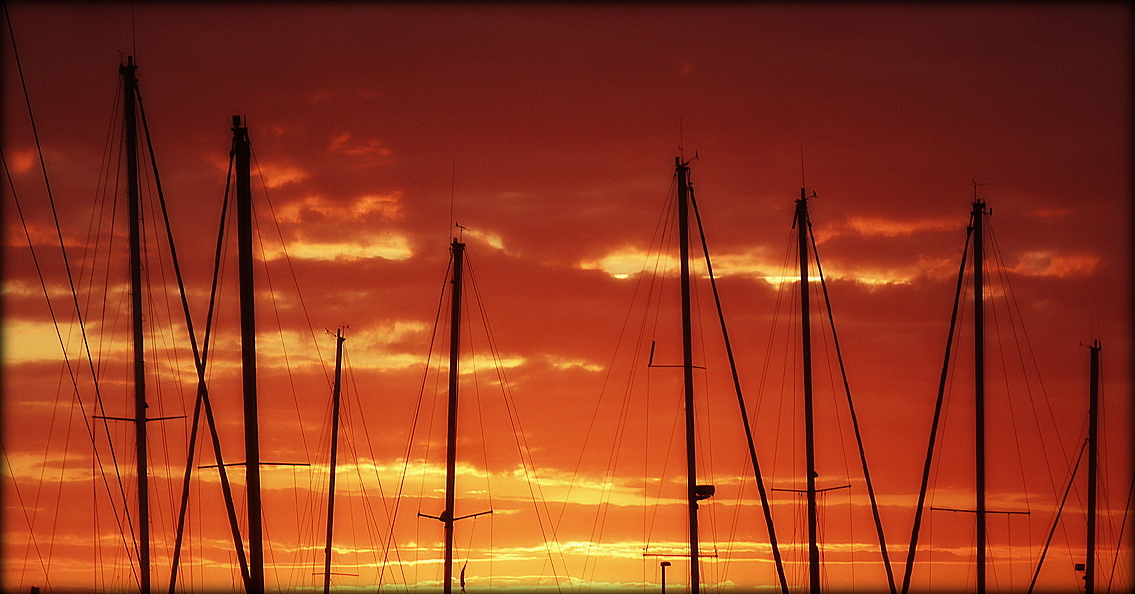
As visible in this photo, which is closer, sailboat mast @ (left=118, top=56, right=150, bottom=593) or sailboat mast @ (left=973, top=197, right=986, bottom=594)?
sailboat mast @ (left=118, top=56, right=150, bottom=593)

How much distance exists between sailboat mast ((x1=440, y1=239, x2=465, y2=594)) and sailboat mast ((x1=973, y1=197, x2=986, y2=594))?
16.1 m

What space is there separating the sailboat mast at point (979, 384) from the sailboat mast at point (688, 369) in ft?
30.5

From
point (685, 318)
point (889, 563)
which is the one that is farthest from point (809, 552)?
point (685, 318)

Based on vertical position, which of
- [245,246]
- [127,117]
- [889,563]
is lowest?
[889,563]

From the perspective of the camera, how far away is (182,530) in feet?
171

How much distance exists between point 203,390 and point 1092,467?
33.7 meters

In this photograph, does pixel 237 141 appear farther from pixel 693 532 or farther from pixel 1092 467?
pixel 1092 467

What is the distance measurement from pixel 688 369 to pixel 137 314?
54.0 ft

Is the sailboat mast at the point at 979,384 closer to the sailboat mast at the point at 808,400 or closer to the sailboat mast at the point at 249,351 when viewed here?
the sailboat mast at the point at 808,400

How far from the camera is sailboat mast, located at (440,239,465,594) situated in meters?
56.6

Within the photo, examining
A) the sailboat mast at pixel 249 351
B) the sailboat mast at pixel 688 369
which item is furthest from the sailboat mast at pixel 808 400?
the sailboat mast at pixel 249 351

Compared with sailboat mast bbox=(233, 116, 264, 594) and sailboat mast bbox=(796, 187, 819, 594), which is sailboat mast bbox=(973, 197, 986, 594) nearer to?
sailboat mast bbox=(796, 187, 819, 594)

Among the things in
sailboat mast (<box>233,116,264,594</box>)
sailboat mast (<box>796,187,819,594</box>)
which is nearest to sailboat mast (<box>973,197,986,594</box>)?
sailboat mast (<box>796,187,819,594</box>)

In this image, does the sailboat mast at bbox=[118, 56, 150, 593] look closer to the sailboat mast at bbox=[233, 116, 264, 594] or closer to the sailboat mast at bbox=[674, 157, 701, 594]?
the sailboat mast at bbox=[233, 116, 264, 594]
